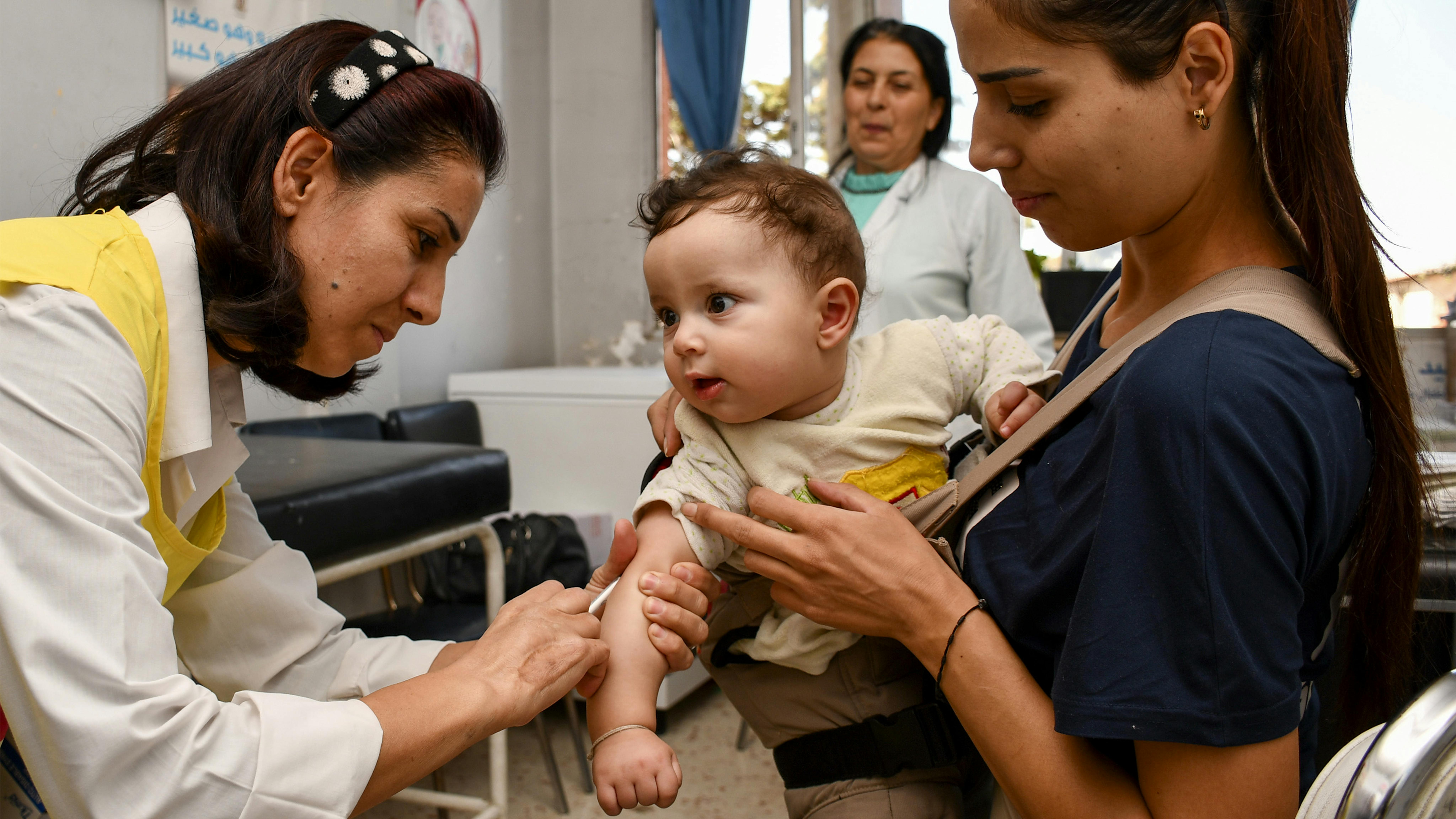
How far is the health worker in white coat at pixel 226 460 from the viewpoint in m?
0.72

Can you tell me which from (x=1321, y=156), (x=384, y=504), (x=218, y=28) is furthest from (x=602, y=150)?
(x=1321, y=156)

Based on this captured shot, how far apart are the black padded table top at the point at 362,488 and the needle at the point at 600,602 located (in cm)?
61

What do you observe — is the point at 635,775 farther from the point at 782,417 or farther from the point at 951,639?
the point at 782,417

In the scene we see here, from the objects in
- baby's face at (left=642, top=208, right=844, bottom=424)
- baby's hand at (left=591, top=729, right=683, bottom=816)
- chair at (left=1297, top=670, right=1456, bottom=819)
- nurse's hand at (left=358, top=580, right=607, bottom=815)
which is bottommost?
baby's hand at (left=591, top=729, right=683, bottom=816)

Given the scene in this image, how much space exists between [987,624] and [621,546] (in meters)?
0.42

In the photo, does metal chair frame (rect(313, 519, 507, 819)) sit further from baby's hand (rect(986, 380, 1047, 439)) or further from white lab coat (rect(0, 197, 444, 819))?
baby's hand (rect(986, 380, 1047, 439))

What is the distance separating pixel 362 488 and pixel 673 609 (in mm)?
934

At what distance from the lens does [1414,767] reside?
1.74 feet

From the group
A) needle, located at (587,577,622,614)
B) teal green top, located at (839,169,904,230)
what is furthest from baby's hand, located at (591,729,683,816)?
teal green top, located at (839,169,904,230)

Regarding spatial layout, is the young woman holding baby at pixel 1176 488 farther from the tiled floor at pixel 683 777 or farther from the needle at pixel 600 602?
the tiled floor at pixel 683 777

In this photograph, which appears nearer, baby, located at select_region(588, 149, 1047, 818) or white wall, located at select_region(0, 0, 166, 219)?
baby, located at select_region(588, 149, 1047, 818)

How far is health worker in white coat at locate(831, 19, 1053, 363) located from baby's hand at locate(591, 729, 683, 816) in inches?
62.5

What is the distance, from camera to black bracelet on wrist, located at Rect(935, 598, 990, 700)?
0.88 metres

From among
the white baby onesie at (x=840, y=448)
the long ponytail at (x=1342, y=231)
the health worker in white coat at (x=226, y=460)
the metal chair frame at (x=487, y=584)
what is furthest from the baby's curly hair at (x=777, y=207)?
the metal chair frame at (x=487, y=584)
